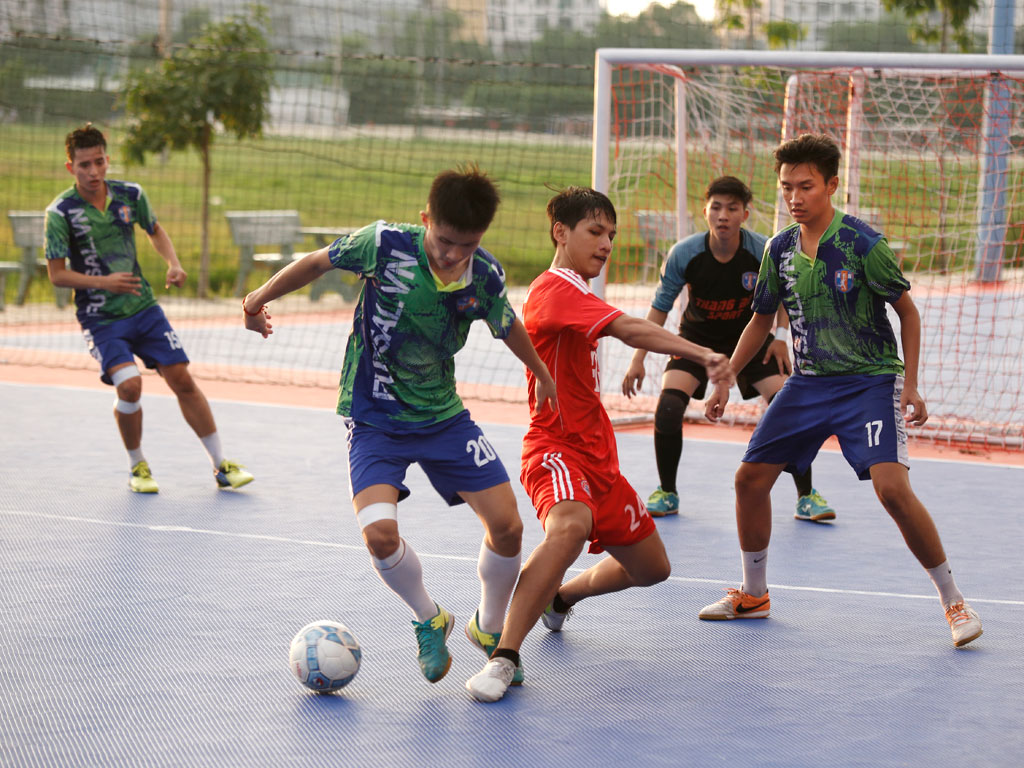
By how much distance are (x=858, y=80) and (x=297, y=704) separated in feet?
22.4

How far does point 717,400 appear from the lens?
3846 millimetres

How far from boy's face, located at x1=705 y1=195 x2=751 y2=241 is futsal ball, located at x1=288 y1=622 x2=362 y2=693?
9.49ft

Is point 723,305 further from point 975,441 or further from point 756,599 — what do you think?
point 975,441

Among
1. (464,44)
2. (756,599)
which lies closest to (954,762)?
(756,599)

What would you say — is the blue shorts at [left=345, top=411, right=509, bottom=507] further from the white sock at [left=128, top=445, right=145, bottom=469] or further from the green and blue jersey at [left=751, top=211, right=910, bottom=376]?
the white sock at [left=128, top=445, right=145, bottom=469]

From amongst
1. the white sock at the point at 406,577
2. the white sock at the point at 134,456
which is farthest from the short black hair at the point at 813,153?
the white sock at the point at 134,456

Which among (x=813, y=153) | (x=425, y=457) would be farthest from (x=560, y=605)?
(x=813, y=153)

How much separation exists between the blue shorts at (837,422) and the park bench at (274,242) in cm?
1137

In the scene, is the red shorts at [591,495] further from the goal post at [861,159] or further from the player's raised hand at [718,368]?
the goal post at [861,159]

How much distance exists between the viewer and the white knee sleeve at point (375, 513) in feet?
11.7

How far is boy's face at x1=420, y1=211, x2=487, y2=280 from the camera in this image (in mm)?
3484

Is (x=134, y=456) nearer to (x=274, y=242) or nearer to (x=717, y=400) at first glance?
(x=717, y=400)

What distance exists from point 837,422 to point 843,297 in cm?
43

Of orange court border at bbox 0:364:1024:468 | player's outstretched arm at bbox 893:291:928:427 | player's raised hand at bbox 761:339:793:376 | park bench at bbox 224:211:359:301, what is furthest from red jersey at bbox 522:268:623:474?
park bench at bbox 224:211:359:301
